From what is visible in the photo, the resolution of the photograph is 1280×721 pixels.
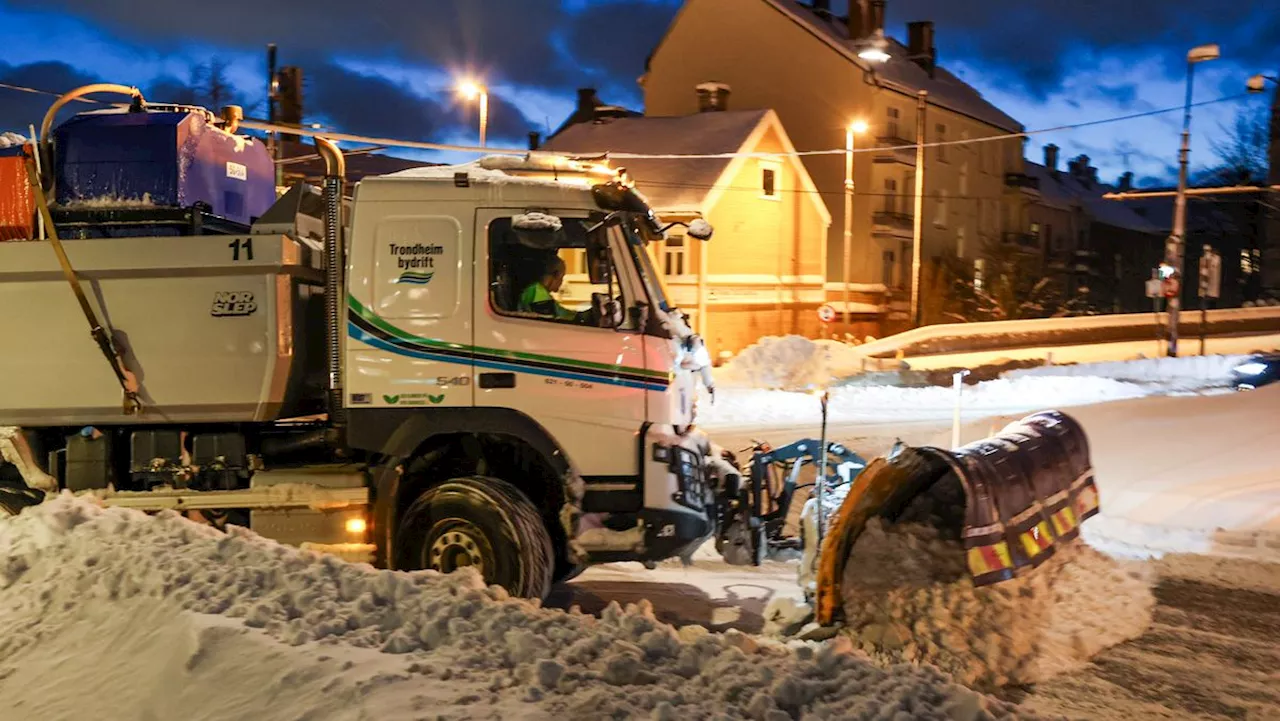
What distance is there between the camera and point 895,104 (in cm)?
4109

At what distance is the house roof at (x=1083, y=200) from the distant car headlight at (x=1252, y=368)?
1208 inches

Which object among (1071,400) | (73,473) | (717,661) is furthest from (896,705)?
(1071,400)

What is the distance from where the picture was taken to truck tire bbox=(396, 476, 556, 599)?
22.4 feet

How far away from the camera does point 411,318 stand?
6941mm

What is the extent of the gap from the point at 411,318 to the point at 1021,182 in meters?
48.1

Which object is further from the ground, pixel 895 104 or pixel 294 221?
pixel 895 104

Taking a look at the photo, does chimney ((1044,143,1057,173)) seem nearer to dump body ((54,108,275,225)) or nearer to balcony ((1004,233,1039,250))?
balcony ((1004,233,1039,250))

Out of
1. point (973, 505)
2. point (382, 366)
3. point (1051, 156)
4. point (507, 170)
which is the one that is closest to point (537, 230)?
point (507, 170)

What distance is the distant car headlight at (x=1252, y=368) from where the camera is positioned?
74.9 feet

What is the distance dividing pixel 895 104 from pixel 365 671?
130 feet

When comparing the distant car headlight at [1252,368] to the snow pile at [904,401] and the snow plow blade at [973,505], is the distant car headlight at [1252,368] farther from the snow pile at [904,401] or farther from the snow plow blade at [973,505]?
the snow plow blade at [973,505]

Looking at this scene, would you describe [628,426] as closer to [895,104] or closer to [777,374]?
[777,374]

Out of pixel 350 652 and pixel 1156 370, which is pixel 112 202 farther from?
pixel 1156 370

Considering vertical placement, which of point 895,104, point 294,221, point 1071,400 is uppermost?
point 895,104
